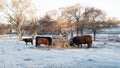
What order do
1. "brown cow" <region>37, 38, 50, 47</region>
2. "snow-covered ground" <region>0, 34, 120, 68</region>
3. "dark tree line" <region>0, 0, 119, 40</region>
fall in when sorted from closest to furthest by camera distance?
"snow-covered ground" <region>0, 34, 120, 68</region> < "brown cow" <region>37, 38, 50, 47</region> < "dark tree line" <region>0, 0, 119, 40</region>

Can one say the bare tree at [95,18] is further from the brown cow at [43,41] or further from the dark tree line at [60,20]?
the brown cow at [43,41]

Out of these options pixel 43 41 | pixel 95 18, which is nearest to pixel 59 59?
pixel 43 41

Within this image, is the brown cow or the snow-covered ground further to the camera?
the brown cow

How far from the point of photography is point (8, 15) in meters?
58.0

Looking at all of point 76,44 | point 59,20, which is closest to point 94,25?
point 59,20

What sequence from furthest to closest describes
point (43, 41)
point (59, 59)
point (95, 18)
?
1. point (95, 18)
2. point (43, 41)
3. point (59, 59)

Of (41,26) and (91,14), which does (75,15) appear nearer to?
(91,14)

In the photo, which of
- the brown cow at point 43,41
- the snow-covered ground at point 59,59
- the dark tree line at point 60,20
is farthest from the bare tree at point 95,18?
the snow-covered ground at point 59,59

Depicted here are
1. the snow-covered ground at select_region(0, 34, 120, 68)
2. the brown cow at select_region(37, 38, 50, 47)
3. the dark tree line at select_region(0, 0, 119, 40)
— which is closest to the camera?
the snow-covered ground at select_region(0, 34, 120, 68)

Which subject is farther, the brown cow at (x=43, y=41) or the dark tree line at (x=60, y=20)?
the dark tree line at (x=60, y=20)

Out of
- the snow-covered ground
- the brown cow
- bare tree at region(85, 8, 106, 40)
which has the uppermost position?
bare tree at region(85, 8, 106, 40)

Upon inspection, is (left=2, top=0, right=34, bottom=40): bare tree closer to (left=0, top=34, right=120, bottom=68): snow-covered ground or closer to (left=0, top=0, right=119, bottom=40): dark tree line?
(left=0, top=0, right=119, bottom=40): dark tree line

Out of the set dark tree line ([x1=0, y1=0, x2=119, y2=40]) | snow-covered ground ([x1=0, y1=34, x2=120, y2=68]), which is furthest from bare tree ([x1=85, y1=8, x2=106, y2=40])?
snow-covered ground ([x1=0, y1=34, x2=120, y2=68])

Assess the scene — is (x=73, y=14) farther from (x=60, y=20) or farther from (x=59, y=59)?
(x=59, y=59)
